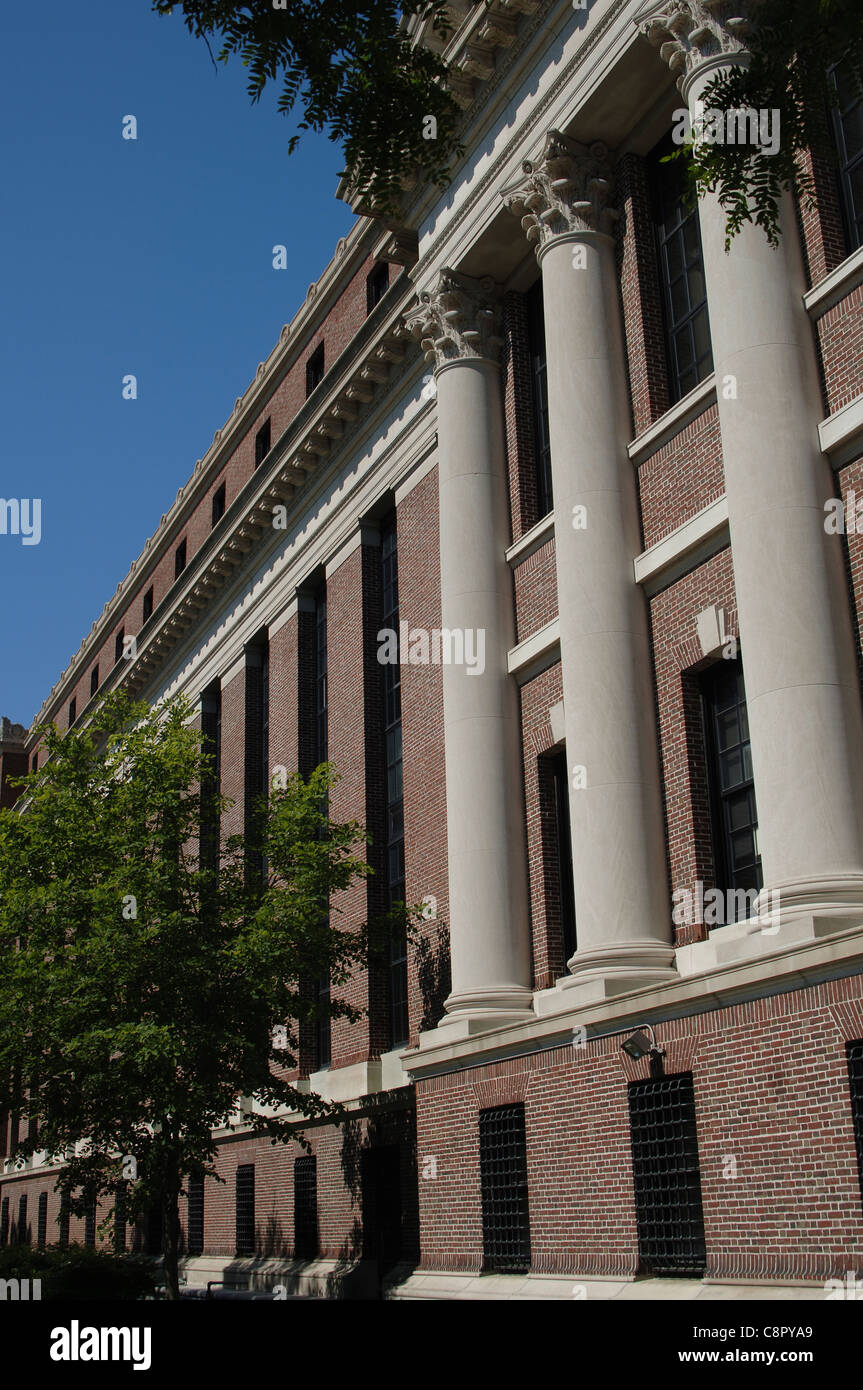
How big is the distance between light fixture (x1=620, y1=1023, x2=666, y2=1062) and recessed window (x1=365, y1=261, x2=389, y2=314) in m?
18.6

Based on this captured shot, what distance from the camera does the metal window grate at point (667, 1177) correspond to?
14.0 metres

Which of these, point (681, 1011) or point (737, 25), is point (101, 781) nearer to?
point (681, 1011)

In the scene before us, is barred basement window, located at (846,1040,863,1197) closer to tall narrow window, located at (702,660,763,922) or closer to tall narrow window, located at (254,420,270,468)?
tall narrow window, located at (702,660,763,922)

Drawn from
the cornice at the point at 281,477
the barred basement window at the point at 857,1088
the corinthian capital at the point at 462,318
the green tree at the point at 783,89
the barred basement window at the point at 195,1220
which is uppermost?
the cornice at the point at 281,477

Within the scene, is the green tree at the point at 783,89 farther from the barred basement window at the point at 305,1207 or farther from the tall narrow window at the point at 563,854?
the barred basement window at the point at 305,1207

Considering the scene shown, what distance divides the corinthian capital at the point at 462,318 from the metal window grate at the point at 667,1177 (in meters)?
12.0

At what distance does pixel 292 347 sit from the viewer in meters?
33.5

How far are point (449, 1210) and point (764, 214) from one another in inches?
550

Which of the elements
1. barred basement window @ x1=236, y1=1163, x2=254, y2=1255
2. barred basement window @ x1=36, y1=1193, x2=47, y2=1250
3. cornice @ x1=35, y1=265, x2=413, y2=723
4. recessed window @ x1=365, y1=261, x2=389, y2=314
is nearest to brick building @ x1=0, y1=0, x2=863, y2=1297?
cornice @ x1=35, y1=265, x2=413, y2=723

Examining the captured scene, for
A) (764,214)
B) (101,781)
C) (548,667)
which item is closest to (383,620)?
(101,781)

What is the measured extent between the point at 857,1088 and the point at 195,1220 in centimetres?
2512

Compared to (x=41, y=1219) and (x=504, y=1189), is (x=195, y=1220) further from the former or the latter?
(x=41, y=1219)

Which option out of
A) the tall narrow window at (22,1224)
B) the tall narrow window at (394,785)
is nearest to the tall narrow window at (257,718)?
the tall narrow window at (394,785)
